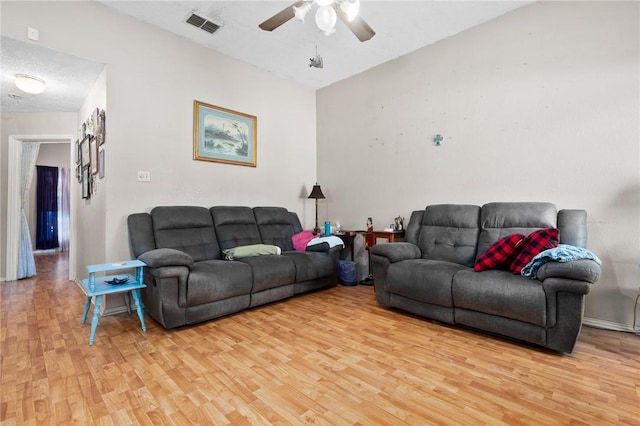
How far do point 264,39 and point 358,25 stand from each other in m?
1.51

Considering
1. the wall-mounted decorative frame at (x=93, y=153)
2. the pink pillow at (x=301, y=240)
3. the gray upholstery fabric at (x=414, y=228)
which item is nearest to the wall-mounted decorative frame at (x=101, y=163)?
the wall-mounted decorative frame at (x=93, y=153)

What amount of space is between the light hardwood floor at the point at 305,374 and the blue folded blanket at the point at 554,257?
532 mm

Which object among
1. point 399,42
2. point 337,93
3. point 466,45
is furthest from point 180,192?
point 466,45

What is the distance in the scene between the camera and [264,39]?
135 inches

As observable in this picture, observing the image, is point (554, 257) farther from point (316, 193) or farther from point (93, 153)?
point (93, 153)

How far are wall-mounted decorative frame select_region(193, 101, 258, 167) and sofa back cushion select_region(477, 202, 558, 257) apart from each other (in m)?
2.84

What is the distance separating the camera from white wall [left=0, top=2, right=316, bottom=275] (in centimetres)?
269

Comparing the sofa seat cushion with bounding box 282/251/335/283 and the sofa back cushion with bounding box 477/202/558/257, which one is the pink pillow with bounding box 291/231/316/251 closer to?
the sofa seat cushion with bounding box 282/251/335/283

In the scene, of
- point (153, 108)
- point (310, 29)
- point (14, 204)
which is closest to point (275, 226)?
point (153, 108)

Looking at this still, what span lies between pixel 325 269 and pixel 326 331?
3.77 feet

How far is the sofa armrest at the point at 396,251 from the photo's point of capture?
9.25ft

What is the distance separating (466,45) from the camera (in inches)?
130

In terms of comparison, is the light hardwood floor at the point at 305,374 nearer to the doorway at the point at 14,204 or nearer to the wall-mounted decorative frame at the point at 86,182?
the wall-mounted decorative frame at the point at 86,182

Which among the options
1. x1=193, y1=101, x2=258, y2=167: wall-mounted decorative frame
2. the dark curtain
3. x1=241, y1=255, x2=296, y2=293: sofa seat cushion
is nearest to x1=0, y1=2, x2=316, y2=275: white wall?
x1=193, y1=101, x2=258, y2=167: wall-mounted decorative frame
